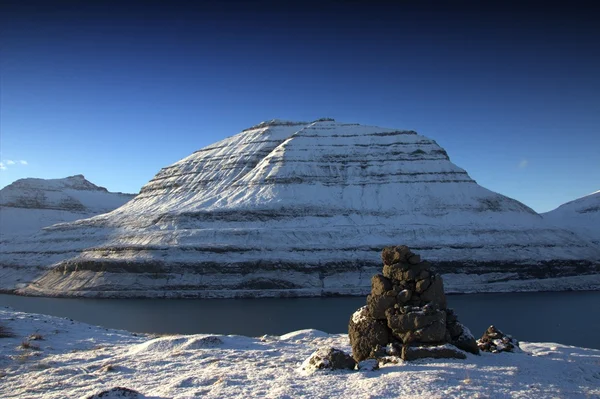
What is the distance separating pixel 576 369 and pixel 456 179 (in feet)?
375

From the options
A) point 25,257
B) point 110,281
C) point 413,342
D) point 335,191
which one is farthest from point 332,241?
point 413,342

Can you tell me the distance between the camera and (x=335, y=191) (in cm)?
12312

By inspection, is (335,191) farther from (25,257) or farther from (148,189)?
(25,257)

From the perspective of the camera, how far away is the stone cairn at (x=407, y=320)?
19125 mm

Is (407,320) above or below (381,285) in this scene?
below

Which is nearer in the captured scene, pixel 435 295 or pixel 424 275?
pixel 435 295

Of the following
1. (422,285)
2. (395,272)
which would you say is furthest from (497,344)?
(395,272)

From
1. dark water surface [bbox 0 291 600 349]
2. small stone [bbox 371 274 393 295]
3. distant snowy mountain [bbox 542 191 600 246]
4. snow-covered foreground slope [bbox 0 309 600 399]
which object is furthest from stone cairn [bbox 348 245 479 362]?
distant snowy mountain [bbox 542 191 600 246]

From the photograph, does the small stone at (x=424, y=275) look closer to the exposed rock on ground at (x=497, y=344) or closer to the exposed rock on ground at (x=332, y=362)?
the exposed rock on ground at (x=497, y=344)

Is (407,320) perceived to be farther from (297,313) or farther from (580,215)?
(580,215)

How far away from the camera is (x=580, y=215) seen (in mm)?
156250

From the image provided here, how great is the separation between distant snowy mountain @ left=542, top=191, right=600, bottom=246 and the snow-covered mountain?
26530mm

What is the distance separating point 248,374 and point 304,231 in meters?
84.7

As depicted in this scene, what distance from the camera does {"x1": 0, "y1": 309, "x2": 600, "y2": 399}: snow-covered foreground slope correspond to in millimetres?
14984
